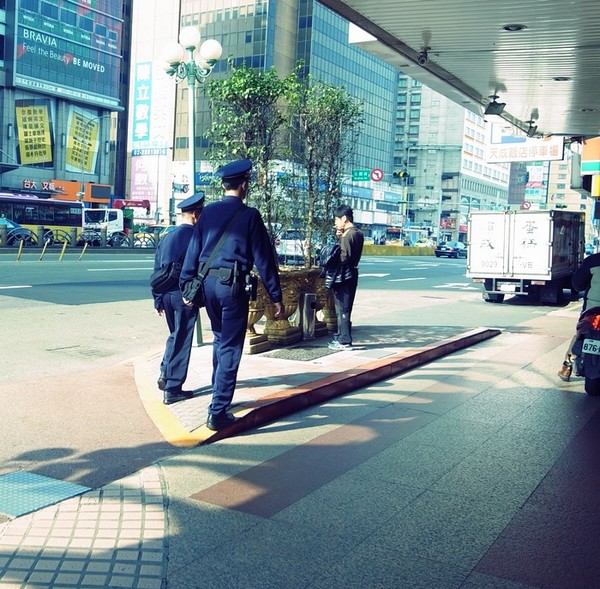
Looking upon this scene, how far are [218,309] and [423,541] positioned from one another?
2394mm

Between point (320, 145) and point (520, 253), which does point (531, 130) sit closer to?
point (520, 253)

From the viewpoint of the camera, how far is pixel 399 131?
14712cm

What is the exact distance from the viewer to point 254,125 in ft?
31.2

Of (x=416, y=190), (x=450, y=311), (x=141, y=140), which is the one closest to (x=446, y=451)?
(x=450, y=311)

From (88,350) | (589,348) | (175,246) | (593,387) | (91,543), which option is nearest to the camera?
(91,543)

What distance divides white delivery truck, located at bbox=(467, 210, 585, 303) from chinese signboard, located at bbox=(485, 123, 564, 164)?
1.49 m

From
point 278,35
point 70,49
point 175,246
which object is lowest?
point 175,246

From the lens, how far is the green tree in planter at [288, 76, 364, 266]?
10.2 m

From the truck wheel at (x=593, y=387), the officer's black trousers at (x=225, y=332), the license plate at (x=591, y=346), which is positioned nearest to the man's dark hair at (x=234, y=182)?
the officer's black trousers at (x=225, y=332)

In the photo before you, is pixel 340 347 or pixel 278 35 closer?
pixel 340 347

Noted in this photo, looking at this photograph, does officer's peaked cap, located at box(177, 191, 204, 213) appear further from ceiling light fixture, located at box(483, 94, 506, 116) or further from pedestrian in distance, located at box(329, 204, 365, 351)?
ceiling light fixture, located at box(483, 94, 506, 116)

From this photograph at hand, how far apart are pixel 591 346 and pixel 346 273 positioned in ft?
10.2

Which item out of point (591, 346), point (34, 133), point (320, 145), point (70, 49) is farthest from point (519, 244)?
point (70, 49)

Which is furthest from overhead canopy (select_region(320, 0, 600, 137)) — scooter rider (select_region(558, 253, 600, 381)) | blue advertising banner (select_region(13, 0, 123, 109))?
blue advertising banner (select_region(13, 0, 123, 109))
